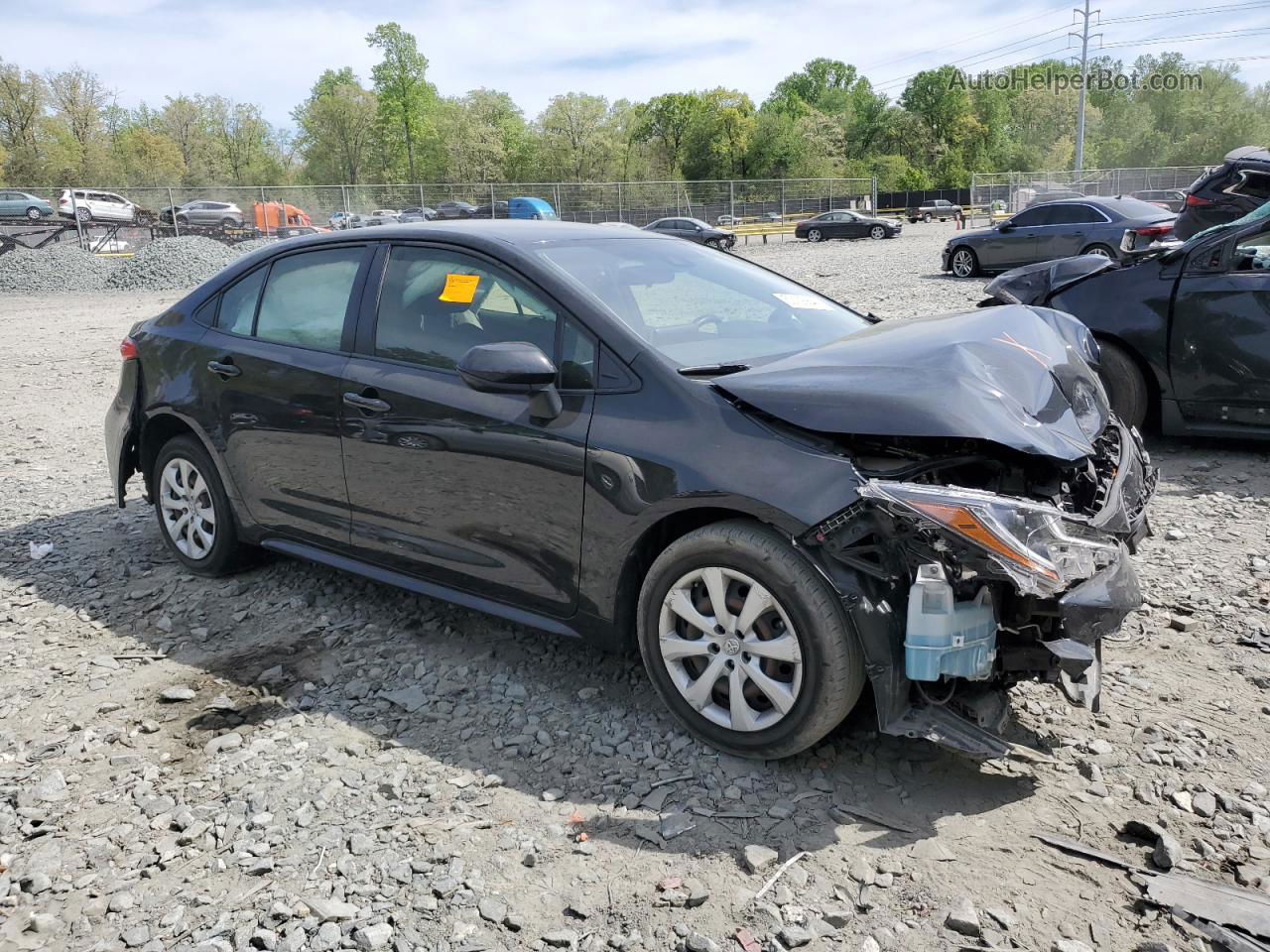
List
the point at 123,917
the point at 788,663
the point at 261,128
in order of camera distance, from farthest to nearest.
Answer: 1. the point at 261,128
2. the point at 788,663
3. the point at 123,917

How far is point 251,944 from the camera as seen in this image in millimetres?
2607

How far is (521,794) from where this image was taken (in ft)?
10.7

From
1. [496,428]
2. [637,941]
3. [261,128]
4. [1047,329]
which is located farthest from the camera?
[261,128]

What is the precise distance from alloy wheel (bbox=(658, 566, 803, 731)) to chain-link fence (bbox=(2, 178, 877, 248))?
117 feet

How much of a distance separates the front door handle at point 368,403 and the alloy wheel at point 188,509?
1292 millimetres

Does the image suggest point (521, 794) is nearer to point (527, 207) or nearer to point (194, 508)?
point (194, 508)

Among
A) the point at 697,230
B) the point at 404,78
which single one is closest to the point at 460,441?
the point at 697,230

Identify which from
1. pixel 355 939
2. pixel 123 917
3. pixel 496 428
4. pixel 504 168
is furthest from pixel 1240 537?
pixel 504 168

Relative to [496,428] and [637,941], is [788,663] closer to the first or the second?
[637,941]

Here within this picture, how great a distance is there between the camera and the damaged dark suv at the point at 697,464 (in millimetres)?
2936

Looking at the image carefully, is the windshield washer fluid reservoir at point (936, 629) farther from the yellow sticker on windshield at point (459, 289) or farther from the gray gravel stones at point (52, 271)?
the gray gravel stones at point (52, 271)

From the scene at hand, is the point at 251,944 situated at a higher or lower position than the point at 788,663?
lower

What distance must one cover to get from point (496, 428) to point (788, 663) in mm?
1353

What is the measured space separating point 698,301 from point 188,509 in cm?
288
